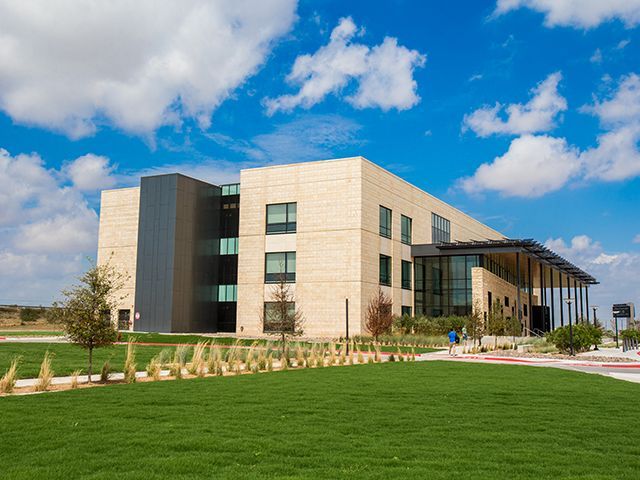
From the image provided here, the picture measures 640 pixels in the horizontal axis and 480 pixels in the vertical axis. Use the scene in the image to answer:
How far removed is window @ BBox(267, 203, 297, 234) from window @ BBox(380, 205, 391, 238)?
24.4 ft

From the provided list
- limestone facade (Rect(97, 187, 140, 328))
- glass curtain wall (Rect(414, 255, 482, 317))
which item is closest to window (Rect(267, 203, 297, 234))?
limestone facade (Rect(97, 187, 140, 328))

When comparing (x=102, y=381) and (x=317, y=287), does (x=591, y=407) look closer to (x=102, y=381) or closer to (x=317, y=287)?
(x=102, y=381)

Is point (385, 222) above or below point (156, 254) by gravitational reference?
above

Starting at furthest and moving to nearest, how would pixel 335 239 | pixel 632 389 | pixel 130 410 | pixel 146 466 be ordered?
pixel 335 239
pixel 632 389
pixel 130 410
pixel 146 466

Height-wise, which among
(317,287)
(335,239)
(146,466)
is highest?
(335,239)

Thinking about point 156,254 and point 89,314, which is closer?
point 89,314

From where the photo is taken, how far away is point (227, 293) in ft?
186

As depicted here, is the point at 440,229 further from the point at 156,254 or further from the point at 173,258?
the point at 156,254

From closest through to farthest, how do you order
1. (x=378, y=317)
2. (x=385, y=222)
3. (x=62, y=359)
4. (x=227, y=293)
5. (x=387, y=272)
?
(x=62, y=359) → (x=378, y=317) → (x=387, y=272) → (x=385, y=222) → (x=227, y=293)

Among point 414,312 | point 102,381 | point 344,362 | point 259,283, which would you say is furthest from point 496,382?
point 414,312

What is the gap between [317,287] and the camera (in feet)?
165

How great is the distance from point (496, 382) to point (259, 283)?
36.4 m

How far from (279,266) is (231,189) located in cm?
1027

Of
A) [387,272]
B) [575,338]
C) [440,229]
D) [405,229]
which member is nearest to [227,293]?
[387,272]
